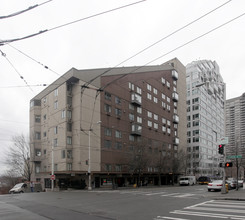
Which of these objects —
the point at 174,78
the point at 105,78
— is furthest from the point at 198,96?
the point at 105,78

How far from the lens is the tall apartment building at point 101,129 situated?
1686 inches

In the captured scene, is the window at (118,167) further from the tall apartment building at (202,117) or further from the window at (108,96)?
the tall apartment building at (202,117)

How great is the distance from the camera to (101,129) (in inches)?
1772

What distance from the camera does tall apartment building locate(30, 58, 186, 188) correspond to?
140ft

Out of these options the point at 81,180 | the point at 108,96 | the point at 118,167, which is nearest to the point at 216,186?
the point at 81,180

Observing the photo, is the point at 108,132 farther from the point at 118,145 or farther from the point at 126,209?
the point at 126,209

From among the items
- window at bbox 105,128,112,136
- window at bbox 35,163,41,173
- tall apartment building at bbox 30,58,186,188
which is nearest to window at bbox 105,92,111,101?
tall apartment building at bbox 30,58,186,188

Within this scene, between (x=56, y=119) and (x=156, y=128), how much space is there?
2485cm

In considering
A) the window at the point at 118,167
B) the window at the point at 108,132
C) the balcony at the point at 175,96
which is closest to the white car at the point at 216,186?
the window at the point at 118,167

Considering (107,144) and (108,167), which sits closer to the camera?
(108,167)

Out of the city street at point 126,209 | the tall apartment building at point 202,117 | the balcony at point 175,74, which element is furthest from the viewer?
the tall apartment building at point 202,117

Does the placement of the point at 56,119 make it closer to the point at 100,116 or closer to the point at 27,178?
the point at 100,116

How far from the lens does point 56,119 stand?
46188mm

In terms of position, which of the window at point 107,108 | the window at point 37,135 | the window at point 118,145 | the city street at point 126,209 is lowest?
the city street at point 126,209
